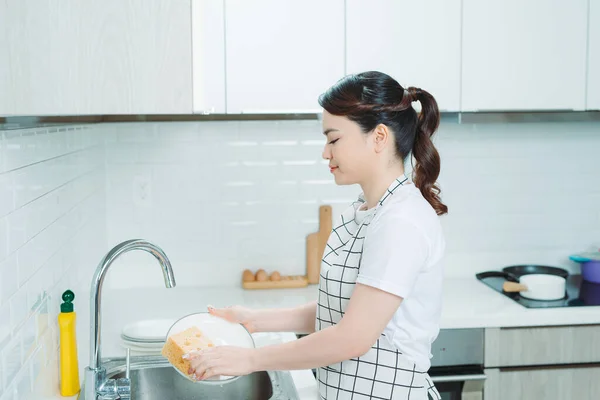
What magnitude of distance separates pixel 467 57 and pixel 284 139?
0.86 meters

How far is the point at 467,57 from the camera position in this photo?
262cm

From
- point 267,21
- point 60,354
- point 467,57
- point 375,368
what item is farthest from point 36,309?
point 467,57

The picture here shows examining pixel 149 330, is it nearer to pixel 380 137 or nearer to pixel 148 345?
pixel 148 345

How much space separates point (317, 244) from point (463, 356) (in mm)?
827

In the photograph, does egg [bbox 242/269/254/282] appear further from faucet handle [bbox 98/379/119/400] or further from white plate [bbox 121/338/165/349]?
faucet handle [bbox 98/379/119/400]

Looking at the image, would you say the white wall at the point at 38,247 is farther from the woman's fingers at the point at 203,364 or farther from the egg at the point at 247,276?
the egg at the point at 247,276

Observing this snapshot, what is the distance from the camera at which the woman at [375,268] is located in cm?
159

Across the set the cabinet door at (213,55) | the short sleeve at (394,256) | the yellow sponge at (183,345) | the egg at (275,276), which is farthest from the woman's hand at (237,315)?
the egg at (275,276)

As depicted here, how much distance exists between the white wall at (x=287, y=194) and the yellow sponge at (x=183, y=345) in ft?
4.53

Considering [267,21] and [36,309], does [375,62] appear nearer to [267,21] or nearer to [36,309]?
[267,21]

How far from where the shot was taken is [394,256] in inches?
62.3

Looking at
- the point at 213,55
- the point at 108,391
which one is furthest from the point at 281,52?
the point at 108,391

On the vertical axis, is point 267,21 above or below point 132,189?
above

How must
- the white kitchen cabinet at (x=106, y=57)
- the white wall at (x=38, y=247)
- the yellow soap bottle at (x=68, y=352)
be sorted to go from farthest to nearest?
the yellow soap bottle at (x=68, y=352), the white wall at (x=38, y=247), the white kitchen cabinet at (x=106, y=57)
